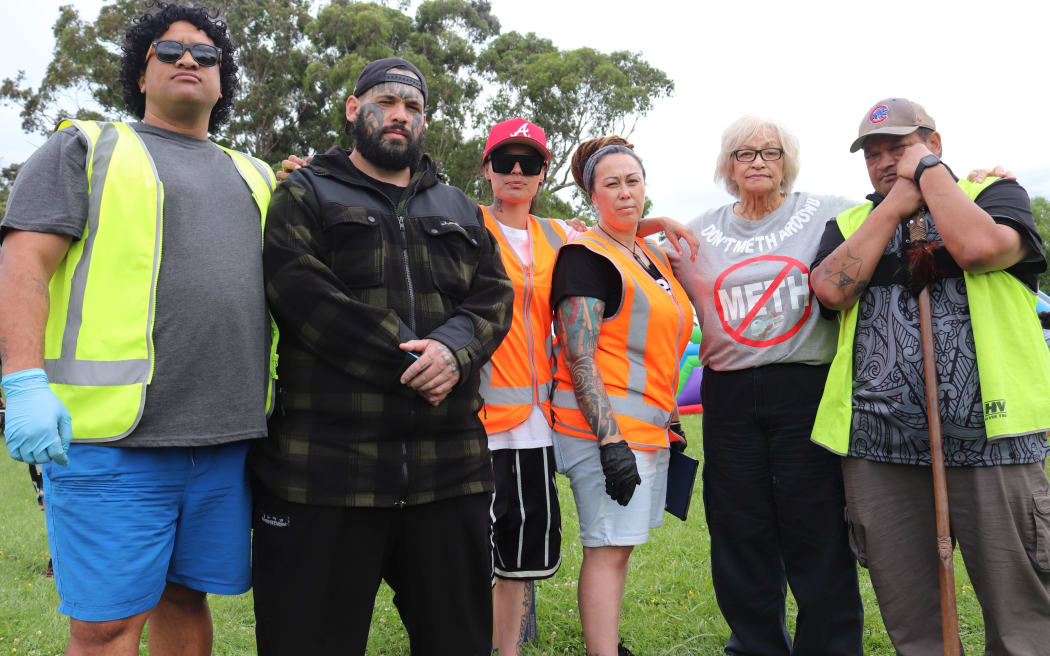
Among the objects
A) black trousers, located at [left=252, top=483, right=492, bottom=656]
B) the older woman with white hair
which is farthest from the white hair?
black trousers, located at [left=252, top=483, right=492, bottom=656]

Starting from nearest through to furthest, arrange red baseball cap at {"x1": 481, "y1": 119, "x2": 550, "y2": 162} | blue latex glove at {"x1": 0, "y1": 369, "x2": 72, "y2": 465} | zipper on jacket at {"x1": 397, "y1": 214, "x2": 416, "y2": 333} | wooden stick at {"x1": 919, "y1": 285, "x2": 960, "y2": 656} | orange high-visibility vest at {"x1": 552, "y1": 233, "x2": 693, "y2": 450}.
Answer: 1. blue latex glove at {"x1": 0, "y1": 369, "x2": 72, "y2": 465}
2. zipper on jacket at {"x1": 397, "y1": 214, "x2": 416, "y2": 333}
3. wooden stick at {"x1": 919, "y1": 285, "x2": 960, "y2": 656}
4. orange high-visibility vest at {"x1": 552, "y1": 233, "x2": 693, "y2": 450}
5. red baseball cap at {"x1": 481, "y1": 119, "x2": 550, "y2": 162}

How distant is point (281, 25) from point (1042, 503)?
66.2 feet

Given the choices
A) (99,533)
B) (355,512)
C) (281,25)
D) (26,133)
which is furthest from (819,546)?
(26,133)

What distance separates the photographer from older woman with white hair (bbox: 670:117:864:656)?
3266 millimetres

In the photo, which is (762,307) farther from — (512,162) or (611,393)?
(512,162)

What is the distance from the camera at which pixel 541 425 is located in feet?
10.9

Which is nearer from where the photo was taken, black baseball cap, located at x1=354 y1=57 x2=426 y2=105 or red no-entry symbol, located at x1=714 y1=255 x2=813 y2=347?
black baseball cap, located at x1=354 y1=57 x2=426 y2=105

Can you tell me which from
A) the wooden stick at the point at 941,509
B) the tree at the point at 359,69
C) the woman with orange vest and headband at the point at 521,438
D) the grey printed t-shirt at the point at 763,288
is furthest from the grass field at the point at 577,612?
the tree at the point at 359,69

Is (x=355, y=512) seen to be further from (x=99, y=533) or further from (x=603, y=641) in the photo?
(x=603, y=641)

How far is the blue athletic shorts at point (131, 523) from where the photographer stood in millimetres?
2314

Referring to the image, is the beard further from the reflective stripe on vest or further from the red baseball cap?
the red baseball cap

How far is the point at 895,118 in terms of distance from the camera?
10.0ft

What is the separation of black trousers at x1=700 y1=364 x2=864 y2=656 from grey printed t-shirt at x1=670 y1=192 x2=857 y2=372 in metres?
0.09

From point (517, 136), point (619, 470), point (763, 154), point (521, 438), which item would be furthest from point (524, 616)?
point (763, 154)
